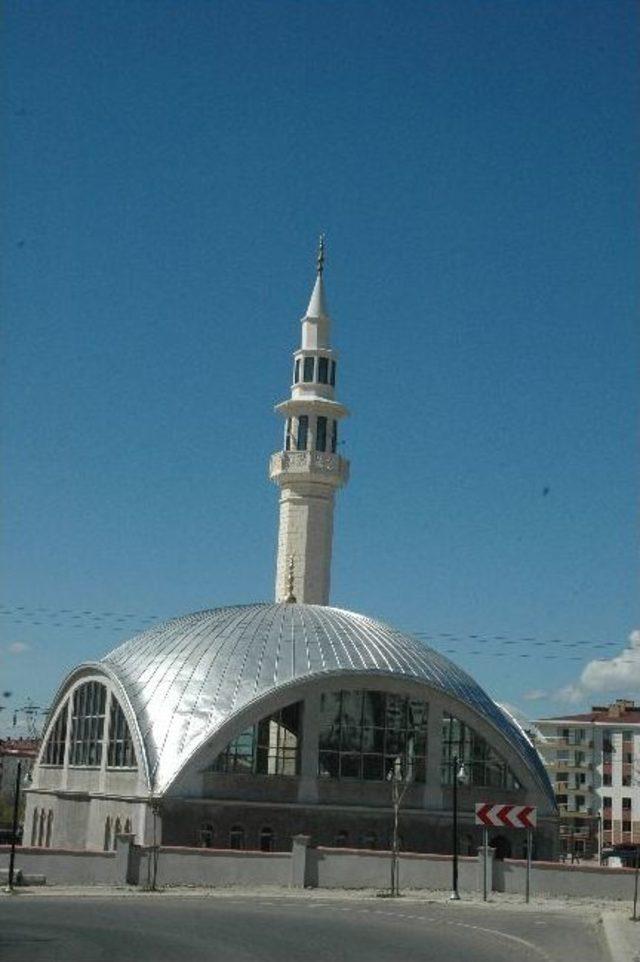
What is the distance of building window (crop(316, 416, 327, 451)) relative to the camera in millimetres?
63175

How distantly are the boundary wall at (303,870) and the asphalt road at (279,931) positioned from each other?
3849 millimetres

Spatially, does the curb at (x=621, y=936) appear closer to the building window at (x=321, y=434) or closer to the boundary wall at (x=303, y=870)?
the boundary wall at (x=303, y=870)

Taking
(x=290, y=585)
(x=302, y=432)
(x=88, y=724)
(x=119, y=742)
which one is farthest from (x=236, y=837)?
(x=302, y=432)

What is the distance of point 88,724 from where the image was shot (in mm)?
47844

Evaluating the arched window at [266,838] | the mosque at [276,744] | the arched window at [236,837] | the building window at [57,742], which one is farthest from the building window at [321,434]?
the arched window at [236,837]

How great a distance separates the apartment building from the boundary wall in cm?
5890

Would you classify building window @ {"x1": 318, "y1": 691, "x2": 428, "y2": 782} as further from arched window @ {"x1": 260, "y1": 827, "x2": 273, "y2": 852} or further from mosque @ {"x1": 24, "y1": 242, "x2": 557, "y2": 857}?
arched window @ {"x1": 260, "y1": 827, "x2": 273, "y2": 852}

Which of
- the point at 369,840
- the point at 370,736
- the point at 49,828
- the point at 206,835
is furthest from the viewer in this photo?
the point at 49,828

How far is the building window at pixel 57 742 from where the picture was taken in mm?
49750

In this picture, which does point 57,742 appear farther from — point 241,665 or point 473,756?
point 473,756

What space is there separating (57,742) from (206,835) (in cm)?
1074

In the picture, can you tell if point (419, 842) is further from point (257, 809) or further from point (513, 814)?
point (513, 814)

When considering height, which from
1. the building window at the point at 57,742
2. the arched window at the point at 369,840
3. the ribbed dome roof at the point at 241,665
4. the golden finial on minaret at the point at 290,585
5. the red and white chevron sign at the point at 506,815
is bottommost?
the arched window at the point at 369,840

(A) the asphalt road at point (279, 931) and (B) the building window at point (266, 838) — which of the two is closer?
(A) the asphalt road at point (279, 931)
